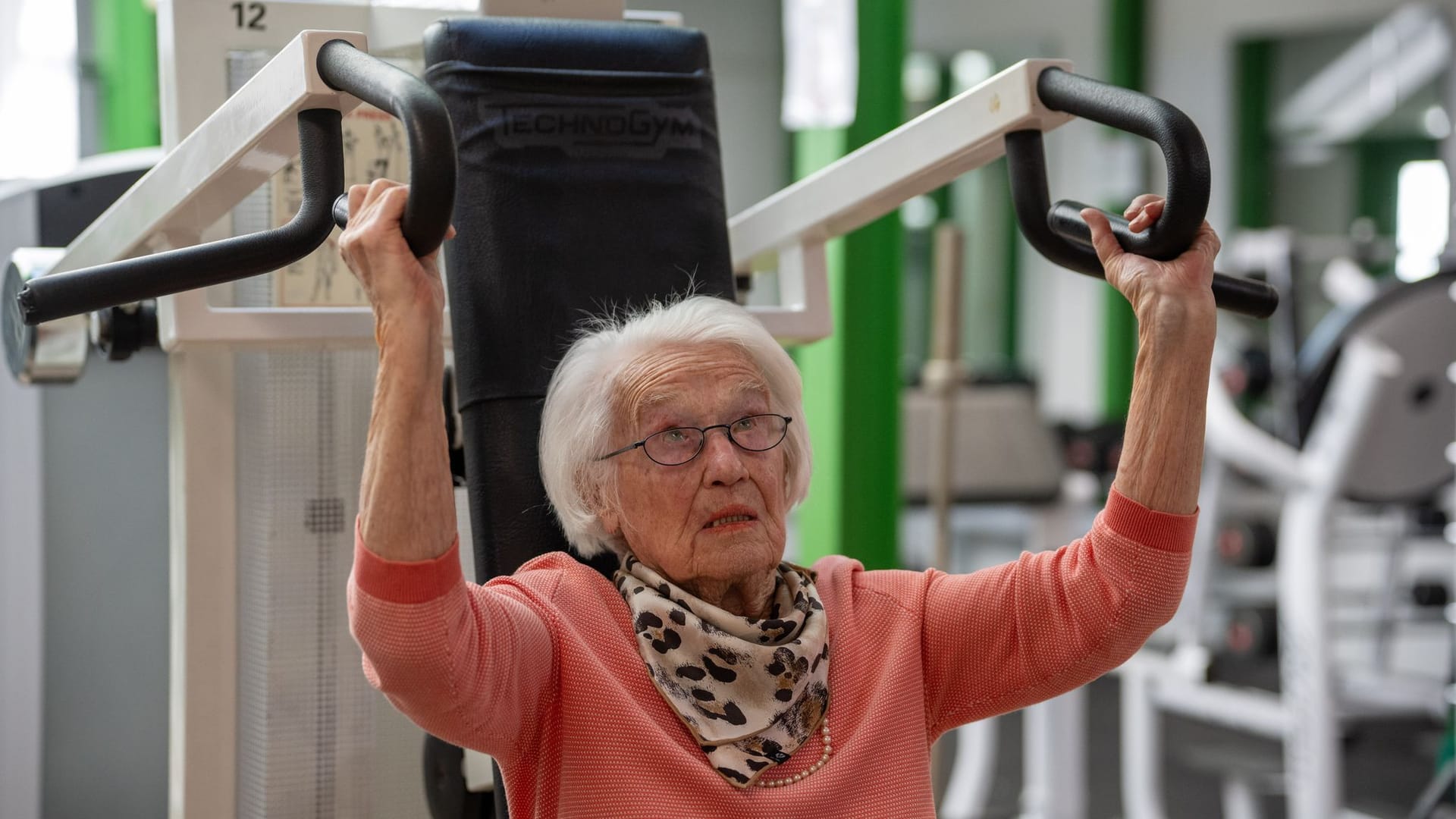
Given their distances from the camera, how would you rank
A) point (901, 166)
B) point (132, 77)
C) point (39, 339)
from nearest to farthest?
1. point (901, 166)
2. point (39, 339)
3. point (132, 77)

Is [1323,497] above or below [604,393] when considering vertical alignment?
below

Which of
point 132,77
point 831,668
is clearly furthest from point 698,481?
point 132,77

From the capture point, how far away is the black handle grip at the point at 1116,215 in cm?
128

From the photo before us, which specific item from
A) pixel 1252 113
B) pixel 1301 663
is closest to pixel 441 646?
pixel 1301 663

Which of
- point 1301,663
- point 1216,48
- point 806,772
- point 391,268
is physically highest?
point 1216,48

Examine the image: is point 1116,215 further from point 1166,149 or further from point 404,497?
point 404,497

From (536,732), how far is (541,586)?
0.14 metres

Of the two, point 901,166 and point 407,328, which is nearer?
point 407,328

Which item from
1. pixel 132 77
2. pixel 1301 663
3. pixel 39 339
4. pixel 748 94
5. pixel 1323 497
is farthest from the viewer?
pixel 748 94

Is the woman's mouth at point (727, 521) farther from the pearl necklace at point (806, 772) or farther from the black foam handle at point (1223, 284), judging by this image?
the black foam handle at point (1223, 284)

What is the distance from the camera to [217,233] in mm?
1815

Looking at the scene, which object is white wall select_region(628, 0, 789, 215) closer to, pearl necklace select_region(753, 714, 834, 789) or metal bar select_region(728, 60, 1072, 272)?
metal bar select_region(728, 60, 1072, 272)

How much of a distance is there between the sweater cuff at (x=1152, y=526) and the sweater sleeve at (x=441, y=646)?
58cm

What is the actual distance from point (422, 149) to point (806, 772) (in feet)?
2.23
